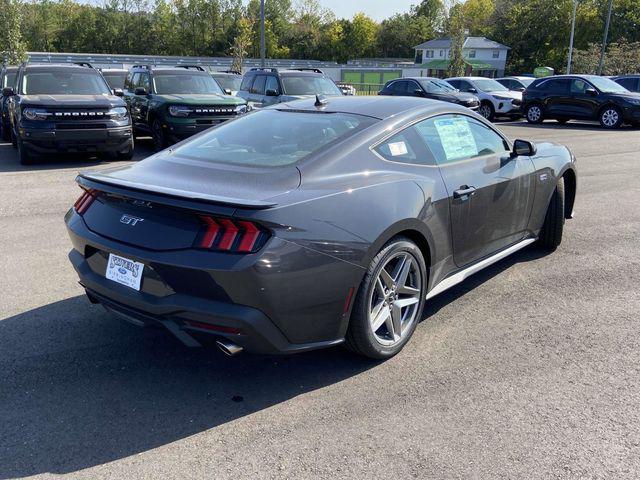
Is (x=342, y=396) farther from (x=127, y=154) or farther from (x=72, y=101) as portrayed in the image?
(x=127, y=154)

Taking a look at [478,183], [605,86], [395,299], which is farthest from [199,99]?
[605,86]

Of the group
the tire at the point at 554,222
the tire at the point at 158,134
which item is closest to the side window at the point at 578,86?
the tire at the point at 158,134

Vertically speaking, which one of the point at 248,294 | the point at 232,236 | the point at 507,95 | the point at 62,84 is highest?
the point at 507,95

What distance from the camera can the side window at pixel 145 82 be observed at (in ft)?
43.1

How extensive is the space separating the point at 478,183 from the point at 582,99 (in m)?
18.1

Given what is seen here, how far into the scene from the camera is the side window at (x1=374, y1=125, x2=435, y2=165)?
12.6ft

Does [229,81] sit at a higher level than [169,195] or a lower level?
higher

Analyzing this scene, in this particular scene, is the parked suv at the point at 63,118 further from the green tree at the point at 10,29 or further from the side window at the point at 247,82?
the green tree at the point at 10,29

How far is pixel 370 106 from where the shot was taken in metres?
4.29

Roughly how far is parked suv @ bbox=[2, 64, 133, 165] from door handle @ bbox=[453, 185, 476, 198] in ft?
26.7

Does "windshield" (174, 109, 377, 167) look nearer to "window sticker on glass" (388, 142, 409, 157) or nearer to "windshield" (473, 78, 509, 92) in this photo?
"window sticker on glass" (388, 142, 409, 157)

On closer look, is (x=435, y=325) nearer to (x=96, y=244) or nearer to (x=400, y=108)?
(x=400, y=108)

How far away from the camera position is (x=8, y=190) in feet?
28.5

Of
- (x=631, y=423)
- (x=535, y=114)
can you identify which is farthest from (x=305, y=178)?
(x=535, y=114)
